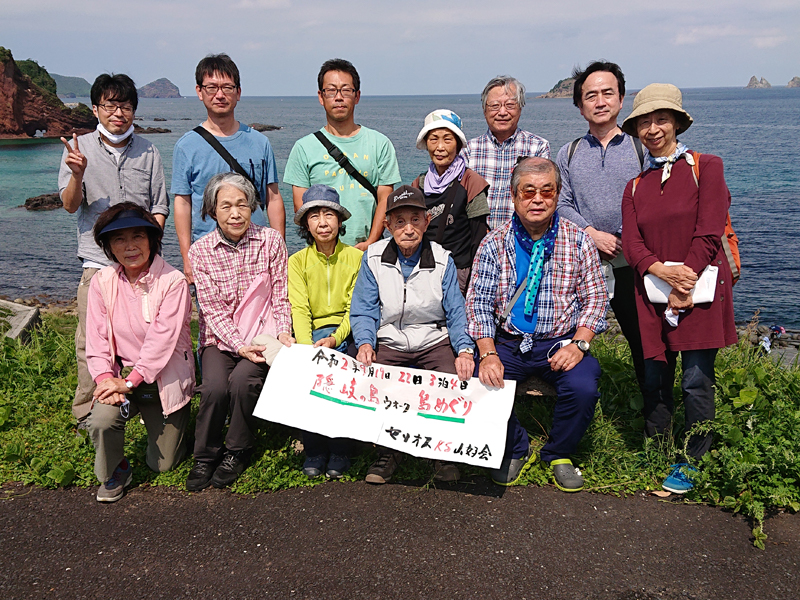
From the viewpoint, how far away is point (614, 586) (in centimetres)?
351

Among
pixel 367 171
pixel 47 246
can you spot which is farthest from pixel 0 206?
pixel 367 171

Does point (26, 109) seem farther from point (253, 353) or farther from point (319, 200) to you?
point (253, 353)

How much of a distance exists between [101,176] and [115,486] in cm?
254

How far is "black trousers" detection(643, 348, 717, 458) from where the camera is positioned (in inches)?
173

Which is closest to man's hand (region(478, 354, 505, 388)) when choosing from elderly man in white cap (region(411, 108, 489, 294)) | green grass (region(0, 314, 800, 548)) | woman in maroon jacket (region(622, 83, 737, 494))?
green grass (region(0, 314, 800, 548))

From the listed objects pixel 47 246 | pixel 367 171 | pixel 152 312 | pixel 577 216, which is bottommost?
pixel 47 246

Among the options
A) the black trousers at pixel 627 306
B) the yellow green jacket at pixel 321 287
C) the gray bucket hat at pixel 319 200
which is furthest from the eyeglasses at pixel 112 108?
the black trousers at pixel 627 306

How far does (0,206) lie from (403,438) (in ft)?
105

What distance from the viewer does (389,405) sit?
183 inches

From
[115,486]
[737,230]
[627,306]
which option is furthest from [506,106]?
[737,230]

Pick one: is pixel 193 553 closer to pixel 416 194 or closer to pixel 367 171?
pixel 416 194

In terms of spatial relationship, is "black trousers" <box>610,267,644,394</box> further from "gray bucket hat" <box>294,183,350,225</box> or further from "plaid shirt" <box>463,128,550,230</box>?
"gray bucket hat" <box>294,183,350,225</box>

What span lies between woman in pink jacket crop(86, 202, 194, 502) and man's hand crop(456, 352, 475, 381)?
2.11 meters

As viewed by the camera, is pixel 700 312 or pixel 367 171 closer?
pixel 700 312
